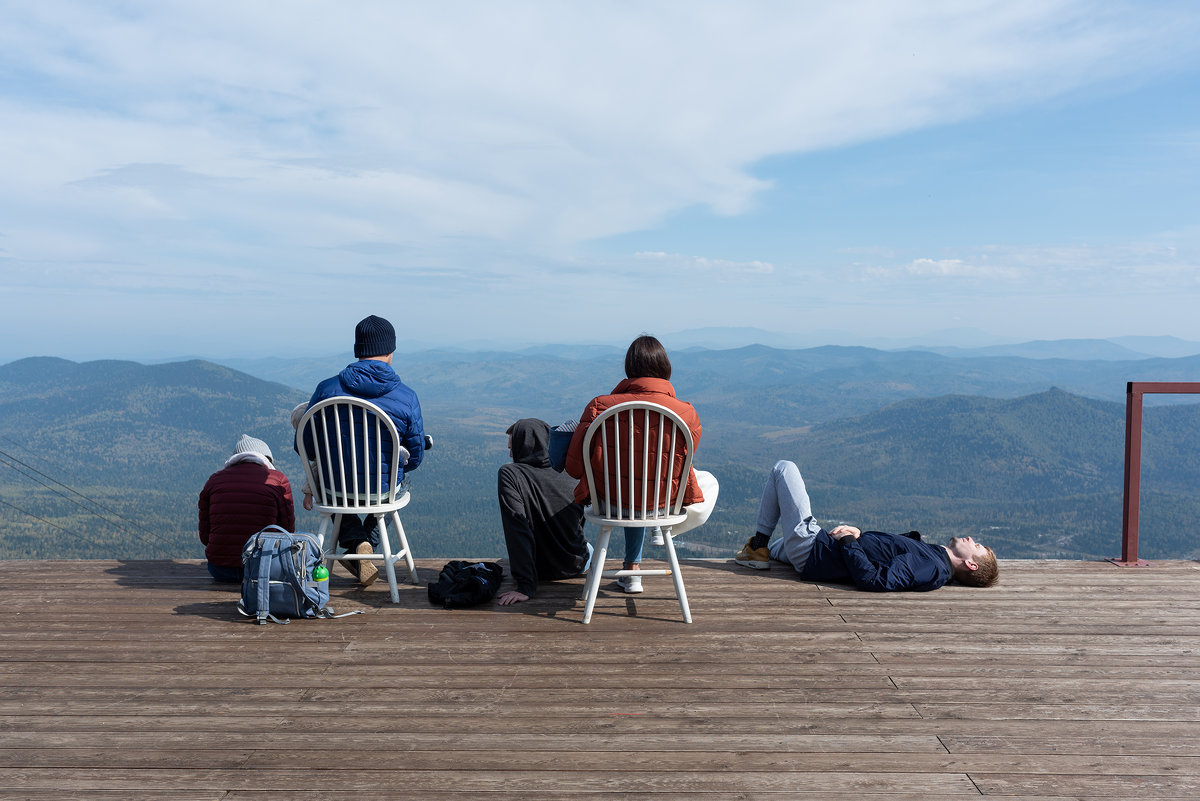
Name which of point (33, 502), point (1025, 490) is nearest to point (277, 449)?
point (33, 502)

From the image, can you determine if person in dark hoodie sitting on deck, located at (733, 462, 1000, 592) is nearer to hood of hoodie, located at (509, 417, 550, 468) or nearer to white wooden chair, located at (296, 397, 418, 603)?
hood of hoodie, located at (509, 417, 550, 468)

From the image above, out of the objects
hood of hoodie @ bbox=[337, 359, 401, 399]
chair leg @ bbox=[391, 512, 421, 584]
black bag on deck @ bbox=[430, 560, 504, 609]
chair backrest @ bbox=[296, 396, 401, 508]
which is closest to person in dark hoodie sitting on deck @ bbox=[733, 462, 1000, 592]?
black bag on deck @ bbox=[430, 560, 504, 609]

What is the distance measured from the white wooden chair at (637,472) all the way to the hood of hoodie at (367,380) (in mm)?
1275

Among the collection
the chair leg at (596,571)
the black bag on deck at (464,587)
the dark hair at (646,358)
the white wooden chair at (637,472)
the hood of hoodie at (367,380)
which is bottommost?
the black bag on deck at (464,587)

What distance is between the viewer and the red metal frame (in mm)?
4812

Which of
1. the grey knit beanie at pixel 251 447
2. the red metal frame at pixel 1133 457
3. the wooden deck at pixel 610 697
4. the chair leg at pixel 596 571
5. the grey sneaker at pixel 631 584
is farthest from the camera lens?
the red metal frame at pixel 1133 457

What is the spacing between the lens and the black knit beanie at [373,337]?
4184 mm

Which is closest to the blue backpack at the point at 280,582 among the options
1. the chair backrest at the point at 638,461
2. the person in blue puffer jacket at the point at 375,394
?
the person in blue puffer jacket at the point at 375,394

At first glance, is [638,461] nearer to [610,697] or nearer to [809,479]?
[610,697]

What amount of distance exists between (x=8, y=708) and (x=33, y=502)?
492ft

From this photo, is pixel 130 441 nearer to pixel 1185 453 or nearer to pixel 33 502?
pixel 33 502

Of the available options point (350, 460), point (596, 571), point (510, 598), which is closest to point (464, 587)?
point (510, 598)

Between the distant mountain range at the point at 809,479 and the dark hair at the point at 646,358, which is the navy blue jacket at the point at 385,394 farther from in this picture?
the distant mountain range at the point at 809,479

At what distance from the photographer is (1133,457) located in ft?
16.2
